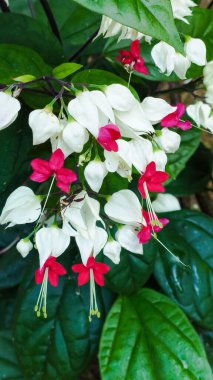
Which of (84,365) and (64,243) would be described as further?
(84,365)

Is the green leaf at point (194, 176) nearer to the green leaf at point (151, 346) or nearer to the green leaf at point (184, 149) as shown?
the green leaf at point (184, 149)

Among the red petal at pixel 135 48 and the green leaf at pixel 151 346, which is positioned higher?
the red petal at pixel 135 48

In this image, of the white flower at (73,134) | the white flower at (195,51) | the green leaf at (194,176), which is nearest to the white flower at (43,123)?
the white flower at (73,134)

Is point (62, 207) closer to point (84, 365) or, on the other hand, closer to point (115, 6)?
point (115, 6)

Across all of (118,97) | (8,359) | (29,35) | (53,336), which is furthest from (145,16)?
(8,359)

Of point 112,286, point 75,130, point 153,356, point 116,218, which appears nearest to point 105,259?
point 112,286

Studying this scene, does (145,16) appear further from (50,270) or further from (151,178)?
(50,270)

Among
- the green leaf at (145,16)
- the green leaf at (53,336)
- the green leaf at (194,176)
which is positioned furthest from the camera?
the green leaf at (194,176)
